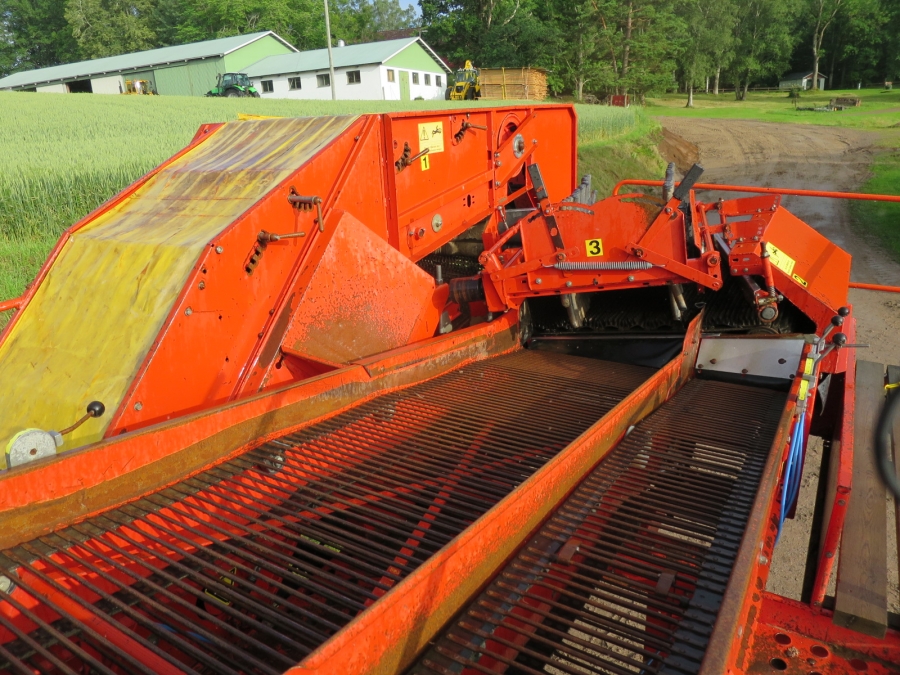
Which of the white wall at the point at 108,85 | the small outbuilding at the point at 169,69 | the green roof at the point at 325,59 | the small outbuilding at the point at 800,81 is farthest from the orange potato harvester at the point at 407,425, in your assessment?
the small outbuilding at the point at 800,81

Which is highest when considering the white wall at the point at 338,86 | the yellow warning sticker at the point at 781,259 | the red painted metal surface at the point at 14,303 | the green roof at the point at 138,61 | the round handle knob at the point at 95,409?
the green roof at the point at 138,61

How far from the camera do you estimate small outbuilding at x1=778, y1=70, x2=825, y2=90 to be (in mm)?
55375

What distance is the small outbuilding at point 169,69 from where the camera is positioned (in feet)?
132

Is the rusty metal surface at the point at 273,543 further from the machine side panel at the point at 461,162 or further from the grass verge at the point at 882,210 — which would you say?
the grass verge at the point at 882,210

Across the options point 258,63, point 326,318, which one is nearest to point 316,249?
point 326,318

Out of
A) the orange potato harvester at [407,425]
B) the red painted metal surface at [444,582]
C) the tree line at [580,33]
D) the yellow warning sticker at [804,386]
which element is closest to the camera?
the red painted metal surface at [444,582]

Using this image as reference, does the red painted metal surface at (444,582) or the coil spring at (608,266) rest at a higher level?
the coil spring at (608,266)

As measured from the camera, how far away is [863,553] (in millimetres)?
2408

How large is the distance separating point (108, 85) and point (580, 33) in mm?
30654

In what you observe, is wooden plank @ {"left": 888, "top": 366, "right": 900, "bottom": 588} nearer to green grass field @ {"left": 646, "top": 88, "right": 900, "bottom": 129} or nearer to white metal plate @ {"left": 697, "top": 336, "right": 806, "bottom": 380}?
white metal plate @ {"left": 697, "top": 336, "right": 806, "bottom": 380}

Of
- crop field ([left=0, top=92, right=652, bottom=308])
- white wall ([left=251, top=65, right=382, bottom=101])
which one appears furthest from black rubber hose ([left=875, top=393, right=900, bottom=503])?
white wall ([left=251, top=65, right=382, bottom=101])

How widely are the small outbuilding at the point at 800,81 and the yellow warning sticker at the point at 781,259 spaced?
5996 centimetres

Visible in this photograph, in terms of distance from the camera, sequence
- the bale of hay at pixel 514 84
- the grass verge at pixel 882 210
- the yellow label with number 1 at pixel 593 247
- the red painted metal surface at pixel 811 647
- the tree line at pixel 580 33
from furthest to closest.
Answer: the tree line at pixel 580 33 → the bale of hay at pixel 514 84 → the grass verge at pixel 882 210 → the yellow label with number 1 at pixel 593 247 → the red painted metal surface at pixel 811 647

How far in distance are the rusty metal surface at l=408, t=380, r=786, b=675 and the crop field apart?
17.8 feet
